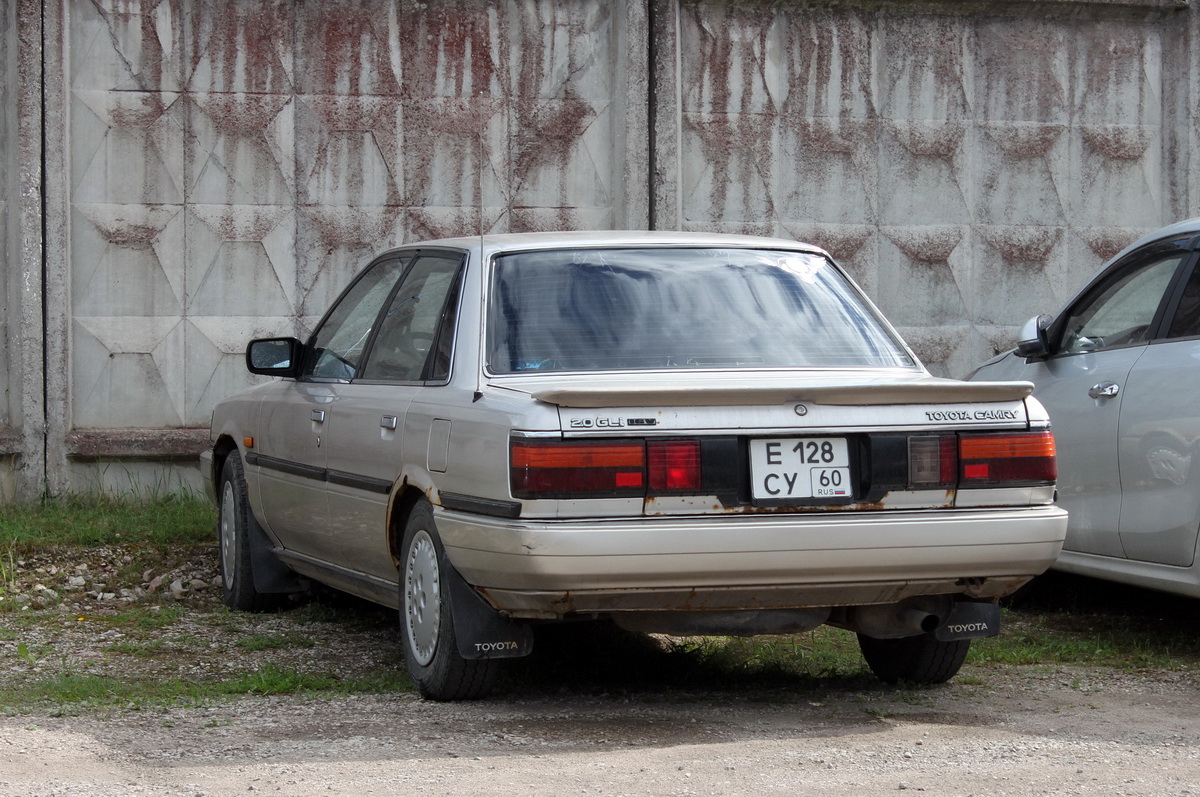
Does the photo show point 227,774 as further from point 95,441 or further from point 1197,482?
point 95,441

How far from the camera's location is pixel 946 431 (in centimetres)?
473

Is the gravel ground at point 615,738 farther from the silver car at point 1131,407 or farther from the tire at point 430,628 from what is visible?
the silver car at point 1131,407

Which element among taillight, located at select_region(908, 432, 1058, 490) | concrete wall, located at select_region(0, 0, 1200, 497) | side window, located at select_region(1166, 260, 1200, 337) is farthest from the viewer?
concrete wall, located at select_region(0, 0, 1200, 497)

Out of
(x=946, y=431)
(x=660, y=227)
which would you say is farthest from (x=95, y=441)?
(x=946, y=431)

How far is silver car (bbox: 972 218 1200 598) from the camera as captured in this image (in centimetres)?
602

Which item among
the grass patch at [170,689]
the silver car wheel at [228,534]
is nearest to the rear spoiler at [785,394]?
the grass patch at [170,689]

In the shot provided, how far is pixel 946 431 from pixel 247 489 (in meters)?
3.36

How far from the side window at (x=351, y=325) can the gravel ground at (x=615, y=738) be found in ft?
3.59

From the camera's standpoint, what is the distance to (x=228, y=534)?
7.34 meters

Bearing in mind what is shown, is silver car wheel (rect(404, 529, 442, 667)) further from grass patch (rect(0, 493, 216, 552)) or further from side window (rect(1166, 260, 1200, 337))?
grass patch (rect(0, 493, 216, 552))

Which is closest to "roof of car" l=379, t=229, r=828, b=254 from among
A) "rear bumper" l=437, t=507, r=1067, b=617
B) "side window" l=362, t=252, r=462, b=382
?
"side window" l=362, t=252, r=462, b=382

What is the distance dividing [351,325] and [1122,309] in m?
3.15

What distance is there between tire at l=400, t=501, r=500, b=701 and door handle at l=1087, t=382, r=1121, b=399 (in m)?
2.83

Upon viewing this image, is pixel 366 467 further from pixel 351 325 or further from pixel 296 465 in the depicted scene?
pixel 351 325
